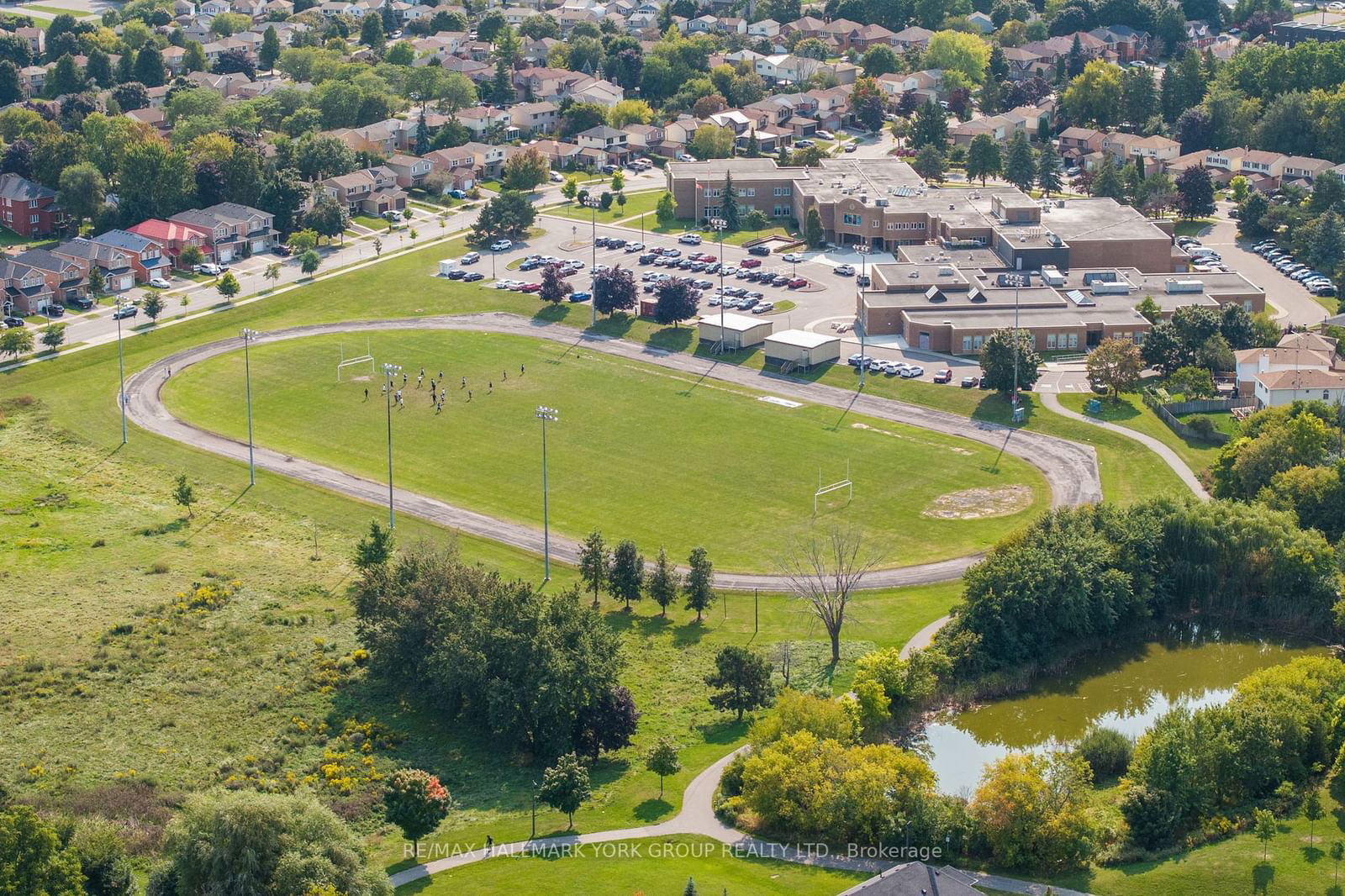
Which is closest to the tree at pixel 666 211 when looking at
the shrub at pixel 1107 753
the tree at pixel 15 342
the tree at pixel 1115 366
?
the tree at pixel 1115 366

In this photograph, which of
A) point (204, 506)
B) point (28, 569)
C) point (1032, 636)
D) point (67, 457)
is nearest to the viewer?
point (1032, 636)

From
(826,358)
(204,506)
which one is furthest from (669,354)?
(204,506)

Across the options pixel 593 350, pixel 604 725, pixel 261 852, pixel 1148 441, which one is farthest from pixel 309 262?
pixel 261 852

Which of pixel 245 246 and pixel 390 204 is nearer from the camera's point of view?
pixel 245 246

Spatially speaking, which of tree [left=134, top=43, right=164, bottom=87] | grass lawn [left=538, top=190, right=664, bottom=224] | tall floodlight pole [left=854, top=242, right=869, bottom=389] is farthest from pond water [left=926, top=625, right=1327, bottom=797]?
tree [left=134, top=43, right=164, bottom=87]

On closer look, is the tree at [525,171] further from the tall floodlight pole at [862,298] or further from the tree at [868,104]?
the tree at [868,104]

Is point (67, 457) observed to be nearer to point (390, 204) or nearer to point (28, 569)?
point (28, 569)

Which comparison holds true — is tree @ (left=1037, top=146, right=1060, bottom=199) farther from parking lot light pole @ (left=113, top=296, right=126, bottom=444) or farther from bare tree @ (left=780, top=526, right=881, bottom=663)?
parking lot light pole @ (left=113, top=296, right=126, bottom=444)
